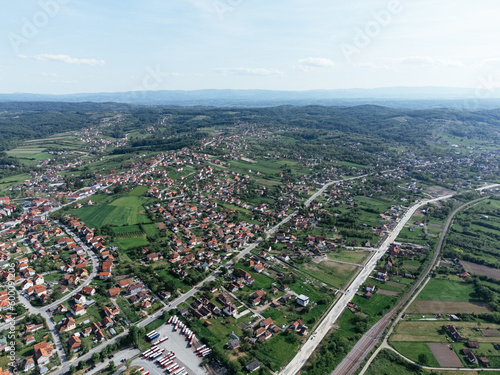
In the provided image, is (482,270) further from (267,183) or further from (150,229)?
(150,229)

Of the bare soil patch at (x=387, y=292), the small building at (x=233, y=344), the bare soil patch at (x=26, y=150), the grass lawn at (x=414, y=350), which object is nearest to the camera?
the grass lawn at (x=414, y=350)

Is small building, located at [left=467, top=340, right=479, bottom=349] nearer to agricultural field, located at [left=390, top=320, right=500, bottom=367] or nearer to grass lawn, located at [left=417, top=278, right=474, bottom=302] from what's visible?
agricultural field, located at [left=390, top=320, right=500, bottom=367]

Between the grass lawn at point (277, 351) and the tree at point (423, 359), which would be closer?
the grass lawn at point (277, 351)

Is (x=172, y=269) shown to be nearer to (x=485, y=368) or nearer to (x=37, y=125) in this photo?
(x=485, y=368)

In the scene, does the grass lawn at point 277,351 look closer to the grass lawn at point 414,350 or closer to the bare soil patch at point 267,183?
the grass lawn at point 414,350

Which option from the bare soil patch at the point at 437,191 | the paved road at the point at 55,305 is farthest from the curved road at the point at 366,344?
the bare soil patch at the point at 437,191

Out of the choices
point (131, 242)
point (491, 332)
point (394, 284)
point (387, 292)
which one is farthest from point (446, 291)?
point (131, 242)
